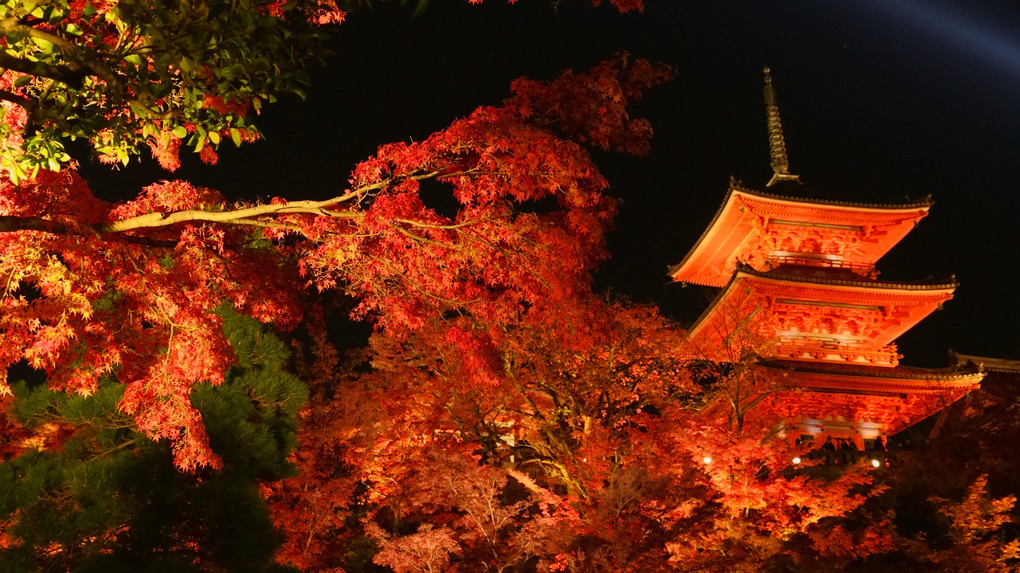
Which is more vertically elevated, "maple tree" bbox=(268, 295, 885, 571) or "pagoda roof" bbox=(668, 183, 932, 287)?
"pagoda roof" bbox=(668, 183, 932, 287)

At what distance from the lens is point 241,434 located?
6.79m

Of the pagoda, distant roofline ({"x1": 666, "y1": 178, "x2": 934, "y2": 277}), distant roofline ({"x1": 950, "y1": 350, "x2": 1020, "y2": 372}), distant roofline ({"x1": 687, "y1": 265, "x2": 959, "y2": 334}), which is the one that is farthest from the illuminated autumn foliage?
distant roofline ({"x1": 950, "y1": 350, "x2": 1020, "y2": 372})

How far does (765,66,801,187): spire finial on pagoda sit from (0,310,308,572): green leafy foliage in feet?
60.7

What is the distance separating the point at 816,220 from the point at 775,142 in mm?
4693

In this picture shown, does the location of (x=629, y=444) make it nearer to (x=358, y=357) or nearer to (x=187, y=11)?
(x=358, y=357)

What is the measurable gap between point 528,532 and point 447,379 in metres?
6.43

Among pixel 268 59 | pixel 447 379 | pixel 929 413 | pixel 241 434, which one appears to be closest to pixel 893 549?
A: pixel 929 413

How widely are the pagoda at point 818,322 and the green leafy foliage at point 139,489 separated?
10118 mm

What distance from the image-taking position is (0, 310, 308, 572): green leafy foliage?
18.4 ft

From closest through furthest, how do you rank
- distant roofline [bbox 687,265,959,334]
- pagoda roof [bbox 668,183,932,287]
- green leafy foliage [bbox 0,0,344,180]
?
green leafy foliage [bbox 0,0,344,180] < distant roofline [bbox 687,265,959,334] < pagoda roof [bbox 668,183,932,287]

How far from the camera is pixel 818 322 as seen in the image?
18.4 meters

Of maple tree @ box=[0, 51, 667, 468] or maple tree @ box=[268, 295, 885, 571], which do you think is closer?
maple tree @ box=[0, 51, 667, 468]

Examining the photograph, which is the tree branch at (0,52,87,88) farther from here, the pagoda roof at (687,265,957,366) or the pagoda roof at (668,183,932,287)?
the pagoda roof at (668,183,932,287)

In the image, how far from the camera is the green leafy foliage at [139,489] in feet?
18.4
